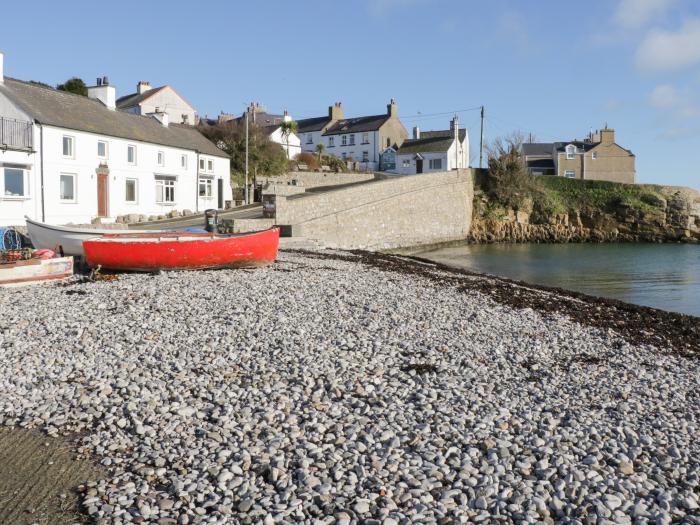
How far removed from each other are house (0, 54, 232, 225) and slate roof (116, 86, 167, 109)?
19282 millimetres

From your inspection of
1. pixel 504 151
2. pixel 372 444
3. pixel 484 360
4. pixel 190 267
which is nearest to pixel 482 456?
pixel 372 444

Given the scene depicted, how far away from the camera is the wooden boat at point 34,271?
13609 millimetres

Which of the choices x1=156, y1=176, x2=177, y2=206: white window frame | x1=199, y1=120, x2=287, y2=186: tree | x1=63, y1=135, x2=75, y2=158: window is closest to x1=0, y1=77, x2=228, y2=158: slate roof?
x1=63, y1=135, x2=75, y2=158: window

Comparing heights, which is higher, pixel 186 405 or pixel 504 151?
pixel 504 151

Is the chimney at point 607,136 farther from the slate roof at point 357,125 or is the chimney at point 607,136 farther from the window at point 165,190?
the window at point 165,190

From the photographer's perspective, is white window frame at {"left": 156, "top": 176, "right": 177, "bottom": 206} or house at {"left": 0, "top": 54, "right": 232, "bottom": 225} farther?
white window frame at {"left": 156, "top": 176, "right": 177, "bottom": 206}

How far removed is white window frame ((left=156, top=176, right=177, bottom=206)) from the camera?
118ft

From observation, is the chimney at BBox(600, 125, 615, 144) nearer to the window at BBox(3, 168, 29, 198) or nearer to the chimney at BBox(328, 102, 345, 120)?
the chimney at BBox(328, 102, 345, 120)

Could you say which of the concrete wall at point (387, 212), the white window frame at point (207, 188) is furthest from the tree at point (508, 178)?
the white window frame at point (207, 188)

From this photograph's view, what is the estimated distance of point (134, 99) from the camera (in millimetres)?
59094

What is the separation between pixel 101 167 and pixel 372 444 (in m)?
29.5

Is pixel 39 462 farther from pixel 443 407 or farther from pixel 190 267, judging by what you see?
pixel 190 267

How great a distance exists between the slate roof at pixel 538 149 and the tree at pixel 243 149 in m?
39.5

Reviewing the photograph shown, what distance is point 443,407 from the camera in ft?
21.5
